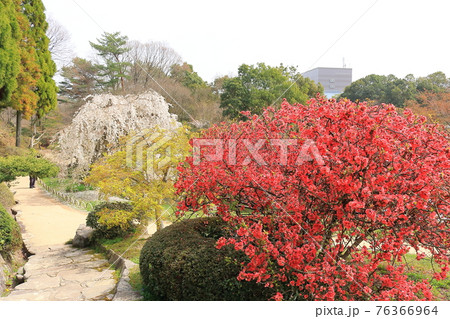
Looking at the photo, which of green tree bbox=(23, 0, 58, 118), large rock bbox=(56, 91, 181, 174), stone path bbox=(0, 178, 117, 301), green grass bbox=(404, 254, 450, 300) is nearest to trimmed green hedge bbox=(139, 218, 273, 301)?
stone path bbox=(0, 178, 117, 301)

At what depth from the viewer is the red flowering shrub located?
7.77ft

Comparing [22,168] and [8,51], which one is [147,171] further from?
[8,51]

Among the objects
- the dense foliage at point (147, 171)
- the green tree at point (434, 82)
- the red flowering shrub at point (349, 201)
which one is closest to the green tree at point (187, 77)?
the green tree at point (434, 82)

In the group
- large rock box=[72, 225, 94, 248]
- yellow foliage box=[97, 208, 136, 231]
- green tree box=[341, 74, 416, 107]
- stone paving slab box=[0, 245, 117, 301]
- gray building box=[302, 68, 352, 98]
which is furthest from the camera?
gray building box=[302, 68, 352, 98]

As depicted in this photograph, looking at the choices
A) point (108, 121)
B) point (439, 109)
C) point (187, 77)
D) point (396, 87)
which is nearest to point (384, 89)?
point (396, 87)

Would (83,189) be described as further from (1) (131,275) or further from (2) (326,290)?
(2) (326,290)

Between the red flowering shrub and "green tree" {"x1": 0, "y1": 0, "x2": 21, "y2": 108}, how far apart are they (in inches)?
531

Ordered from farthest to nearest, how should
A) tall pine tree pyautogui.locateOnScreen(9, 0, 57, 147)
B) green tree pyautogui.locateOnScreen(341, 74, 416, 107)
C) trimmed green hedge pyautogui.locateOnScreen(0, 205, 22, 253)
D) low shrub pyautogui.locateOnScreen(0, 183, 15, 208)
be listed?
1. green tree pyautogui.locateOnScreen(341, 74, 416, 107)
2. tall pine tree pyautogui.locateOnScreen(9, 0, 57, 147)
3. low shrub pyautogui.locateOnScreen(0, 183, 15, 208)
4. trimmed green hedge pyautogui.locateOnScreen(0, 205, 22, 253)

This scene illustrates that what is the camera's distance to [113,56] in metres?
22.7

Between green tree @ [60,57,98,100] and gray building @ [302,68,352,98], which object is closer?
green tree @ [60,57,98,100]

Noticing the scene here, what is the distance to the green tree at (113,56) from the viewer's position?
21812mm

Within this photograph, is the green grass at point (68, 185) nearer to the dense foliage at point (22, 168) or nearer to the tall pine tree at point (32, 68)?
the dense foliage at point (22, 168)

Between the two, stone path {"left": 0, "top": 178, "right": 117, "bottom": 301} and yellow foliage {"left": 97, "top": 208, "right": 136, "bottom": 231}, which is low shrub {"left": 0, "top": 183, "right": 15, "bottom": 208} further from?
yellow foliage {"left": 97, "top": 208, "right": 136, "bottom": 231}

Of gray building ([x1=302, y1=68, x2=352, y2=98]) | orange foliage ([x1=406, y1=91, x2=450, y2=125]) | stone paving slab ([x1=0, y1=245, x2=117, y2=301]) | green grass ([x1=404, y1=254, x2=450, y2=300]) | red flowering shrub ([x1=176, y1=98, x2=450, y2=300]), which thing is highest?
gray building ([x1=302, y1=68, x2=352, y2=98])
